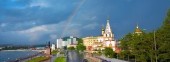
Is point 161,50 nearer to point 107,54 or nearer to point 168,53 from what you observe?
point 168,53

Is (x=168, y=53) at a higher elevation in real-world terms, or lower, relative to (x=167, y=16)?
lower

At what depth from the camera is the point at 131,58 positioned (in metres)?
110

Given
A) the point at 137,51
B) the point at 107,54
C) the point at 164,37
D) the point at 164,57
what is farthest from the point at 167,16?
the point at 107,54

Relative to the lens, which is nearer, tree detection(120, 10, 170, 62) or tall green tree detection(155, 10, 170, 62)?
tall green tree detection(155, 10, 170, 62)

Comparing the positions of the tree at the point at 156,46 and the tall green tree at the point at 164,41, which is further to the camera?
the tree at the point at 156,46

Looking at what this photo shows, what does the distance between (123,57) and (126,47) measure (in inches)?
174

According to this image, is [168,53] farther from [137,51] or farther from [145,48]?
[137,51]

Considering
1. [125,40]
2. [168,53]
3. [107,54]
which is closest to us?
[168,53]

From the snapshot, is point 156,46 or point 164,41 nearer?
point 164,41

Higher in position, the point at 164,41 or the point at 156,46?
the point at 164,41

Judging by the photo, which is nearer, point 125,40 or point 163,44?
point 163,44

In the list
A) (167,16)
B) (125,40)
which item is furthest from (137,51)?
(125,40)

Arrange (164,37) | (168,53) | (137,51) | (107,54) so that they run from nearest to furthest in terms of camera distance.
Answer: (168,53) < (164,37) < (137,51) < (107,54)

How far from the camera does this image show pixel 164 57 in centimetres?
6756
